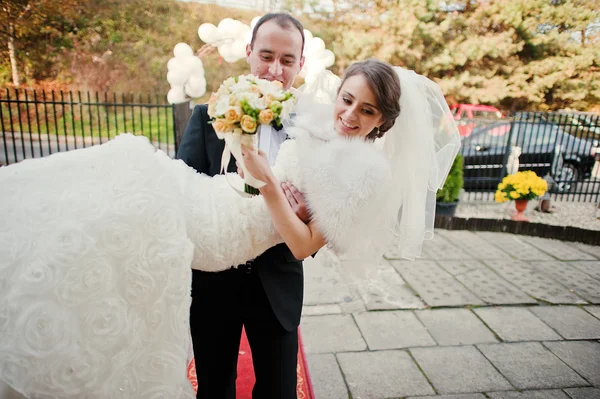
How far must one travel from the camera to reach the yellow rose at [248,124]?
1313 mm

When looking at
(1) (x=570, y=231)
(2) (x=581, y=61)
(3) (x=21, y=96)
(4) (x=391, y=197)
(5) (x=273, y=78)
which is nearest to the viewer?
(4) (x=391, y=197)

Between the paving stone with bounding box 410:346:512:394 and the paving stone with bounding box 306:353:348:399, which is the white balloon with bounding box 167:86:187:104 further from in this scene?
the paving stone with bounding box 410:346:512:394

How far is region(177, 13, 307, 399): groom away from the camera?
176cm

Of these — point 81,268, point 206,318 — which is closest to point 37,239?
point 81,268

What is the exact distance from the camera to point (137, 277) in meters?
1.28

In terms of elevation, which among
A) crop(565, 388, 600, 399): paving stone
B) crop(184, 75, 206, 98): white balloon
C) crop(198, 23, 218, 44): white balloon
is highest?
crop(198, 23, 218, 44): white balloon

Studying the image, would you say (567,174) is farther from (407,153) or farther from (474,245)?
(407,153)

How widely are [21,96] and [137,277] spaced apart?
1485 centimetres

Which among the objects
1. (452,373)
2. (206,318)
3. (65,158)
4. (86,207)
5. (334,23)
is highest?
(334,23)

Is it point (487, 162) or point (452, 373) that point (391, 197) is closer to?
point (452, 373)

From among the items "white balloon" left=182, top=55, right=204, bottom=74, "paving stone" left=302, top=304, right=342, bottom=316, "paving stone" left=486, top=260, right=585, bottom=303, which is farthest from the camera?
"white balloon" left=182, top=55, right=204, bottom=74

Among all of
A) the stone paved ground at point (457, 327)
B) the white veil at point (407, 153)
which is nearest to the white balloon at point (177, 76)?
the stone paved ground at point (457, 327)

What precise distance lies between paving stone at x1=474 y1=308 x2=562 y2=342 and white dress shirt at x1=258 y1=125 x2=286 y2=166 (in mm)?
2849

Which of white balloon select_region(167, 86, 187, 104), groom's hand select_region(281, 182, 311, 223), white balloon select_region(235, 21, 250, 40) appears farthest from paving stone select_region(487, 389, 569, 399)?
white balloon select_region(167, 86, 187, 104)
